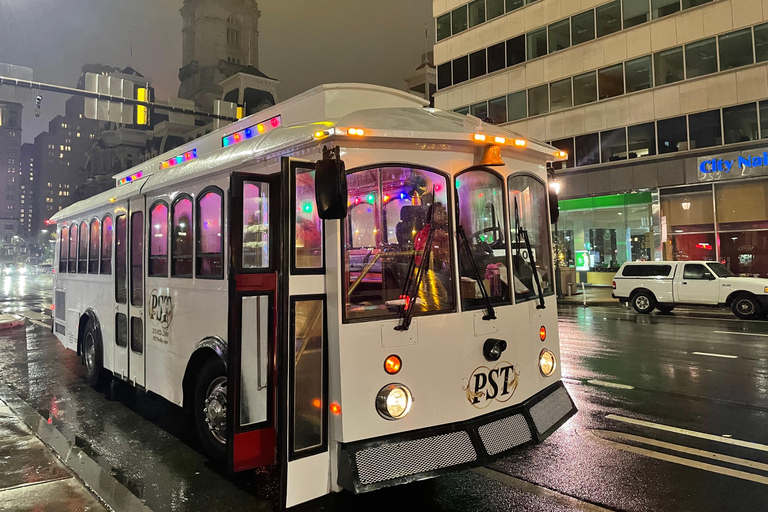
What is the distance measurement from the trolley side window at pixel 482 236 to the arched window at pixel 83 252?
22.2ft

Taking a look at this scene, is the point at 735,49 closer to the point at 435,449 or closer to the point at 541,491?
the point at 541,491

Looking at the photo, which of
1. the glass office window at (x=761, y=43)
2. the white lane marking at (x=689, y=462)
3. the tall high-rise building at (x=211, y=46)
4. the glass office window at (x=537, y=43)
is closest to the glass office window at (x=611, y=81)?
the glass office window at (x=537, y=43)

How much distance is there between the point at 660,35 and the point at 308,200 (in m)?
24.6

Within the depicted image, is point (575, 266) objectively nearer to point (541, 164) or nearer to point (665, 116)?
point (665, 116)

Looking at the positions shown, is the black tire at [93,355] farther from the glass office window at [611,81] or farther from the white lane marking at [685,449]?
the glass office window at [611,81]

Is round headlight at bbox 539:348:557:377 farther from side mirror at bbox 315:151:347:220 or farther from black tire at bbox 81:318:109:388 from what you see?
black tire at bbox 81:318:109:388

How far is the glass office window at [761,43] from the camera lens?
Answer: 19.6 m

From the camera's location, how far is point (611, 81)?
78.2ft

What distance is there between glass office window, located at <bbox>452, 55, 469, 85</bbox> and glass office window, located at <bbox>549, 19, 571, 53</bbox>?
17.7ft

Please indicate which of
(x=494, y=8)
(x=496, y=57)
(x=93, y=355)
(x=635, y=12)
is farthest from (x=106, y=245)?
(x=494, y=8)

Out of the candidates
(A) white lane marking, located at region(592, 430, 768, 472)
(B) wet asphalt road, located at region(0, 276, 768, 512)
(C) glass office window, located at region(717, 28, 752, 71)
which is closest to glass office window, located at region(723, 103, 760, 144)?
(C) glass office window, located at region(717, 28, 752, 71)

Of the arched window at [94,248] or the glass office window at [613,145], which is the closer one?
the arched window at [94,248]

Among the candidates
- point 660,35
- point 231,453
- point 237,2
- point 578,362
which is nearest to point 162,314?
point 231,453

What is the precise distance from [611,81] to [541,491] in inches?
954
